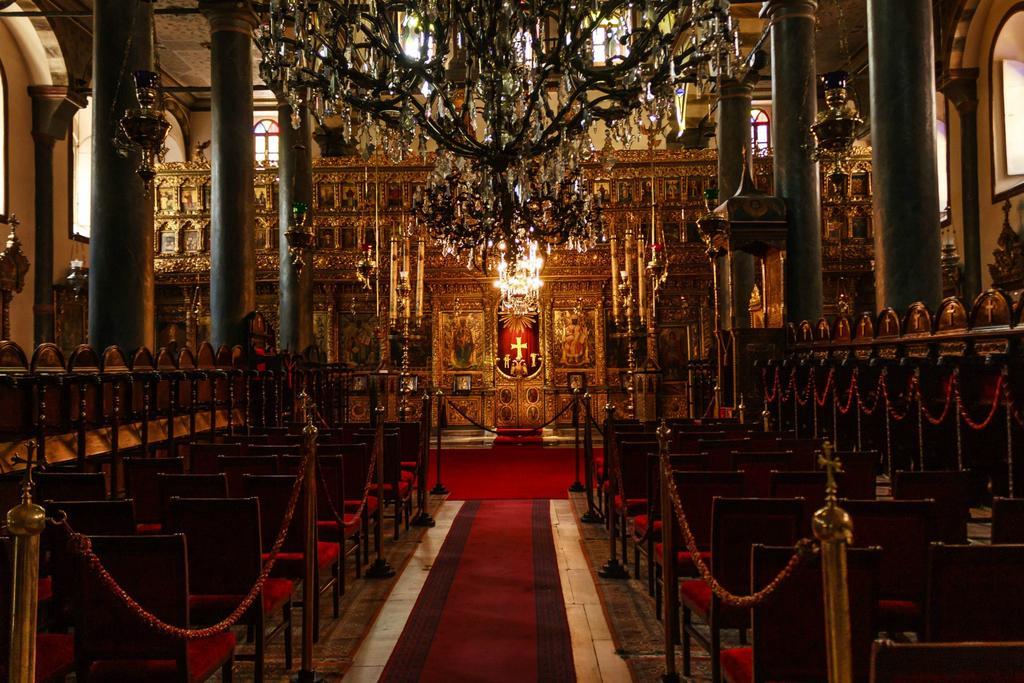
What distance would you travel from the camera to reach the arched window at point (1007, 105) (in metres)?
15.6

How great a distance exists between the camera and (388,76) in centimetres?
624

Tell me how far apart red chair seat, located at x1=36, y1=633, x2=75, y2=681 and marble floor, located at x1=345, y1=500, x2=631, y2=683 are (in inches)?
52.7

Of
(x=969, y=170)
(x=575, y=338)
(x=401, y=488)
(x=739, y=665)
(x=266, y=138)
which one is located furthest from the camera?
(x=266, y=138)

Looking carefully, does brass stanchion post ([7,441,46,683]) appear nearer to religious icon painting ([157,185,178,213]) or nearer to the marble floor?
the marble floor

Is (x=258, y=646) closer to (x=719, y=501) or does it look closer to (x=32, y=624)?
(x=32, y=624)

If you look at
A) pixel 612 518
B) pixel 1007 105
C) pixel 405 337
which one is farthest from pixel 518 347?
pixel 612 518

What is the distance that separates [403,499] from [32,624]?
18.9ft

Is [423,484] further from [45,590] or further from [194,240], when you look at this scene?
[194,240]

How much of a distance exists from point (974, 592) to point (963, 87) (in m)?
17.9

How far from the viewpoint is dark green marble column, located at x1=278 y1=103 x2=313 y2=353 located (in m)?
16.6

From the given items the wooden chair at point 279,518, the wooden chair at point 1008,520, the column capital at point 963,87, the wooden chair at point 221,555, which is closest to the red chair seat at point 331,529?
the wooden chair at point 279,518

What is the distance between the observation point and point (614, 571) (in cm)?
567

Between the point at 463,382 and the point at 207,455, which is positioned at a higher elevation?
the point at 463,382

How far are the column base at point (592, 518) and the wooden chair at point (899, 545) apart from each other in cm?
465
